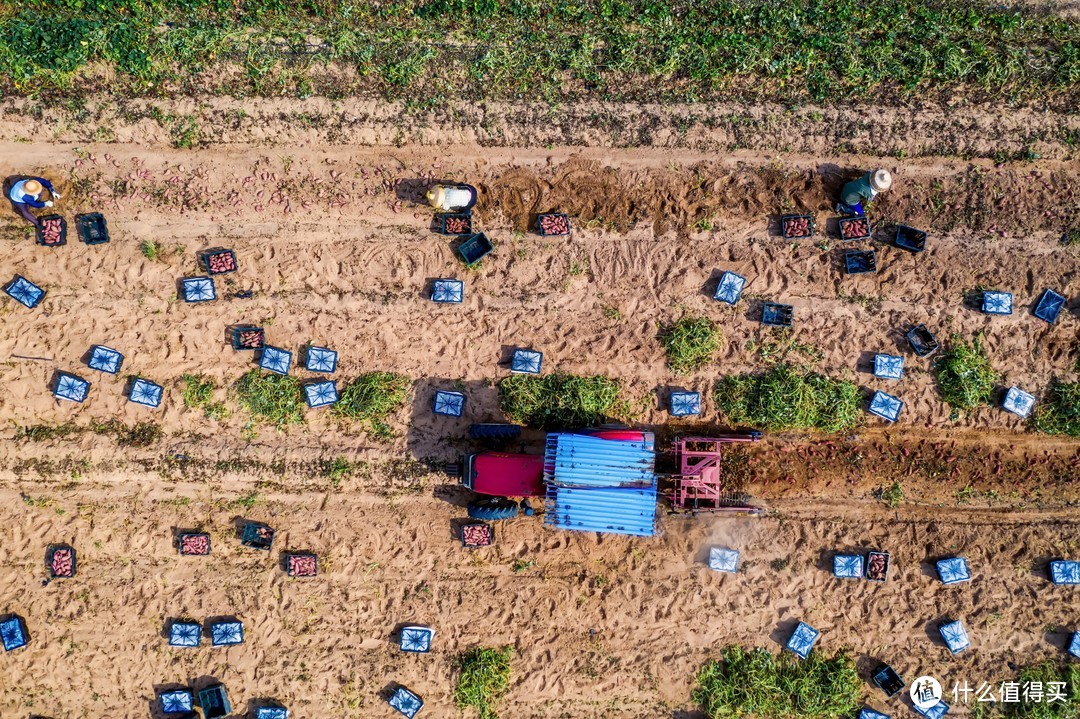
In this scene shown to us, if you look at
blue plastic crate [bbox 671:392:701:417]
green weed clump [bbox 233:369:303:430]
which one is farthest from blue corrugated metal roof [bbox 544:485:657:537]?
green weed clump [bbox 233:369:303:430]

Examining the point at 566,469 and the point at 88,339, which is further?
the point at 88,339

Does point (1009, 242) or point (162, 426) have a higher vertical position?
point (1009, 242)

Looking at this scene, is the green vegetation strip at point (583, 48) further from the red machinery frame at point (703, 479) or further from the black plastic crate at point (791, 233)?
the red machinery frame at point (703, 479)

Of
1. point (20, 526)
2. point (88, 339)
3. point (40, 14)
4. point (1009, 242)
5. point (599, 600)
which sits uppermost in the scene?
point (40, 14)

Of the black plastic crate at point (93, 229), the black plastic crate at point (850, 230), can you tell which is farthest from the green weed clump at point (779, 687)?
the black plastic crate at point (93, 229)

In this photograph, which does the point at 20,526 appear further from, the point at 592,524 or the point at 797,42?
the point at 797,42

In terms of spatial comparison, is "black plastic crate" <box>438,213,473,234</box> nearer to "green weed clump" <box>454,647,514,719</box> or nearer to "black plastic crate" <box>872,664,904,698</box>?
"green weed clump" <box>454,647,514,719</box>

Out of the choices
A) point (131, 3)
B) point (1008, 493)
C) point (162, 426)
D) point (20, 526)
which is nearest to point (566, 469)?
point (162, 426)
